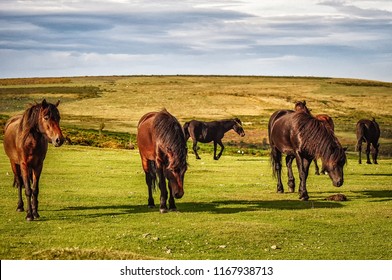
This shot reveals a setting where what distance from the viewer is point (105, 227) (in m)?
14.2

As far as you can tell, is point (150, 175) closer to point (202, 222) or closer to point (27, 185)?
point (202, 222)

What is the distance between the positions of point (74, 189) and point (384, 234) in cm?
1029

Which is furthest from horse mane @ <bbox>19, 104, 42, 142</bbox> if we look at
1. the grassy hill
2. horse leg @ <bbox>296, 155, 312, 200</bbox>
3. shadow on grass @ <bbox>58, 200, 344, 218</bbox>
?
the grassy hill

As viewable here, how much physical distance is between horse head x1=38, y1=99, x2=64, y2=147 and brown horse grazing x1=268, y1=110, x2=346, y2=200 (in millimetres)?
7077

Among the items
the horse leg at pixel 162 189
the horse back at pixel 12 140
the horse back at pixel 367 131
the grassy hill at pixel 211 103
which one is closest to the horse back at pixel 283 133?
the horse leg at pixel 162 189

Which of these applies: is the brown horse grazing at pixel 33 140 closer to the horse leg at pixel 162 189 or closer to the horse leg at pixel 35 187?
the horse leg at pixel 35 187

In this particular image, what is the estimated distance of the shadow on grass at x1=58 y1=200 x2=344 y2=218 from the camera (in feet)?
53.7

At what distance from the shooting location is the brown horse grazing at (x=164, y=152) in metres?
14.8

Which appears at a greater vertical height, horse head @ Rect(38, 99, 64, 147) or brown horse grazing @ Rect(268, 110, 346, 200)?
horse head @ Rect(38, 99, 64, 147)

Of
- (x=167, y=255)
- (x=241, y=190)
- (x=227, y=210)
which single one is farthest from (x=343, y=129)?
(x=167, y=255)

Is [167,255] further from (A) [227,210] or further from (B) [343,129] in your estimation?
(B) [343,129]

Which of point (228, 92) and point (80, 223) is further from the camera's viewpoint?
point (228, 92)

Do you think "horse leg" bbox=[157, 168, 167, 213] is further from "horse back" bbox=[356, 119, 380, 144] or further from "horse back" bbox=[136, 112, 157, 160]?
"horse back" bbox=[356, 119, 380, 144]

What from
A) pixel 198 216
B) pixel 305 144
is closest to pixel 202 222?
pixel 198 216
